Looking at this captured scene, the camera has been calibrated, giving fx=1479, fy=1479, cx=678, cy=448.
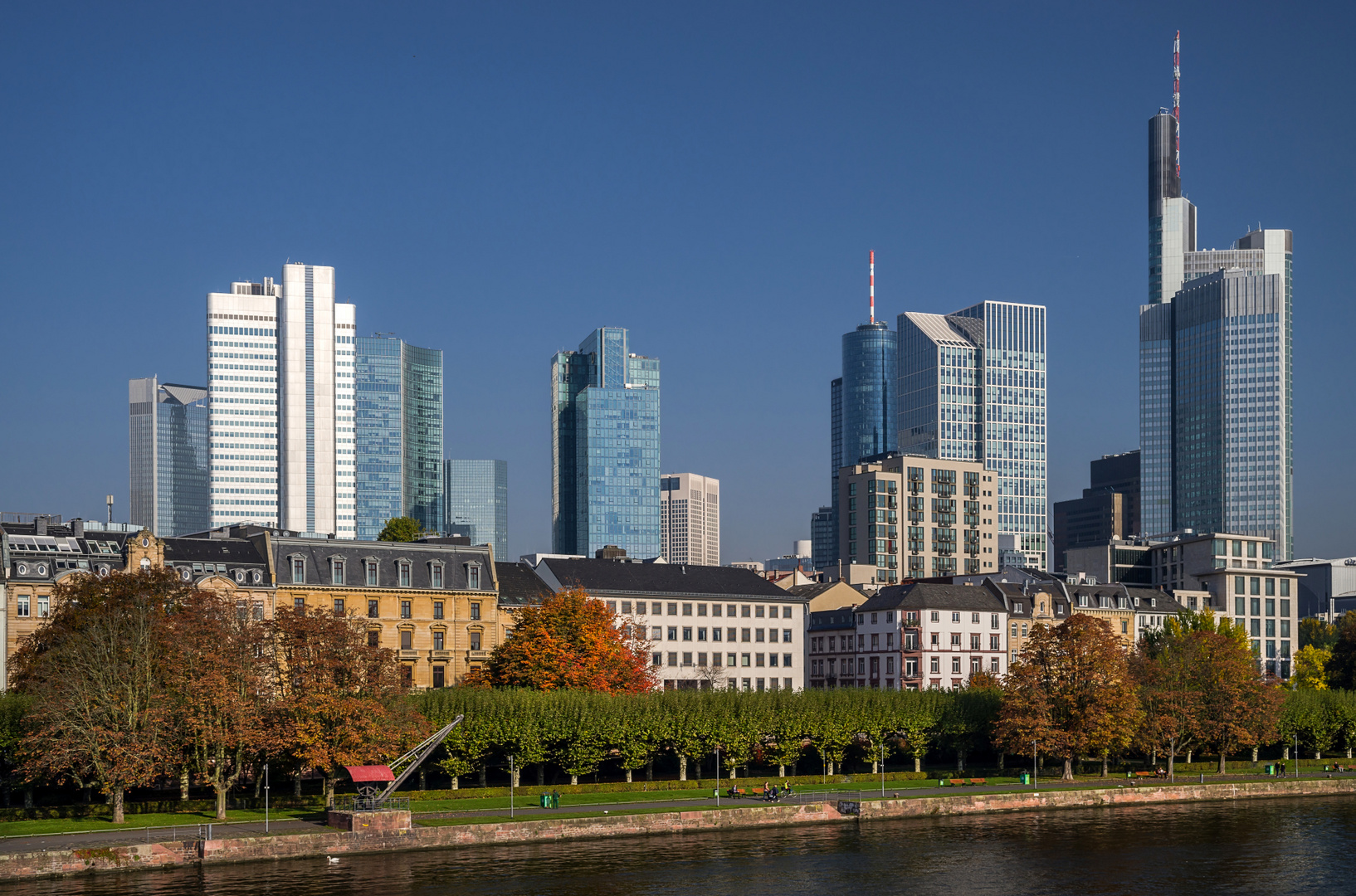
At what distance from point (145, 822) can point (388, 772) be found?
1574 cm

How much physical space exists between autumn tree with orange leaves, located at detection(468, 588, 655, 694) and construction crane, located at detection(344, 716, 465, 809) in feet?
81.2

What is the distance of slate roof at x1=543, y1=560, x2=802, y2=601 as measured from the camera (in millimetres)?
185625

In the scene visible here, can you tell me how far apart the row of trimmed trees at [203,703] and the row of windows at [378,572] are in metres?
44.9

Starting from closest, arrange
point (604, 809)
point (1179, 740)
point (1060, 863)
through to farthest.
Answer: point (1060, 863)
point (604, 809)
point (1179, 740)

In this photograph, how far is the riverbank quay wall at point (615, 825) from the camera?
277 feet

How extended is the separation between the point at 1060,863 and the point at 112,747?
60.4 m

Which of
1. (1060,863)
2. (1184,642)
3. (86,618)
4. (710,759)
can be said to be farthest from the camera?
(1184,642)

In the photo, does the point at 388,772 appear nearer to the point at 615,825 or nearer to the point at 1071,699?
the point at 615,825

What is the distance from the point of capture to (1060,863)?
9062cm

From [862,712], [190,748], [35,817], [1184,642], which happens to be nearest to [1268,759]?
[1184,642]

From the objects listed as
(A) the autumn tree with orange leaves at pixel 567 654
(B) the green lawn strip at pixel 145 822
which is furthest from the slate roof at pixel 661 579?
(B) the green lawn strip at pixel 145 822

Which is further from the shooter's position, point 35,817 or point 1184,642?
point 1184,642

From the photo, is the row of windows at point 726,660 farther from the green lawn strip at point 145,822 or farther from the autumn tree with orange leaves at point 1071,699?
the green lawn strip at point 145,822

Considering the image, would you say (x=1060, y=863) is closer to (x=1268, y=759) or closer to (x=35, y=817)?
(x=35, y=817)
